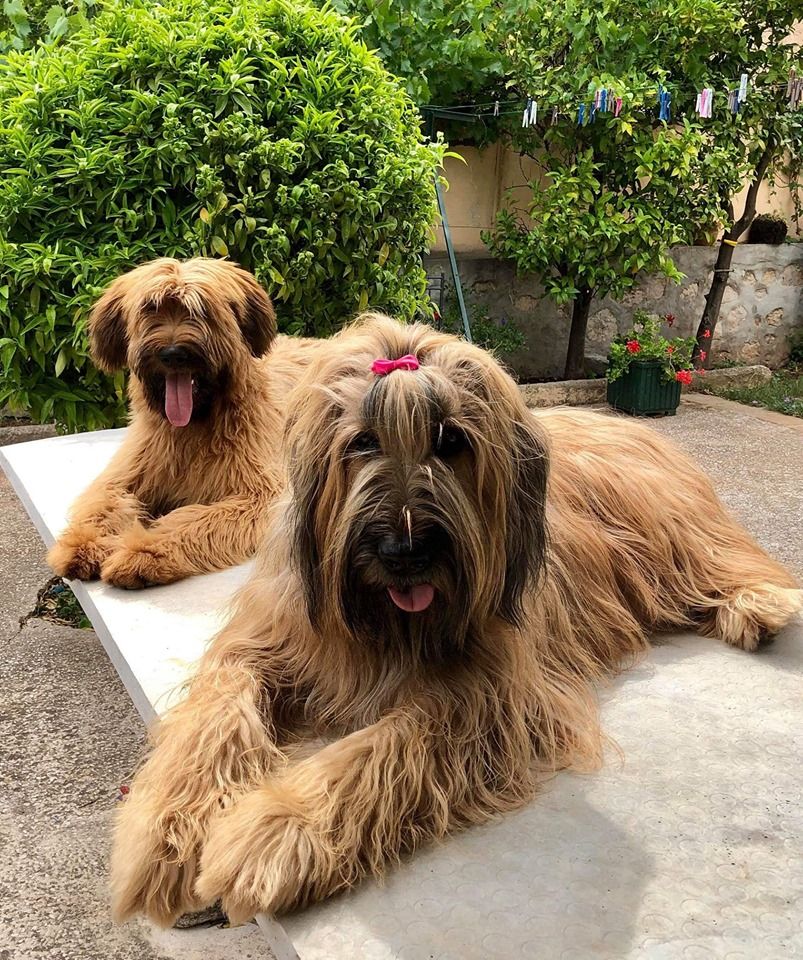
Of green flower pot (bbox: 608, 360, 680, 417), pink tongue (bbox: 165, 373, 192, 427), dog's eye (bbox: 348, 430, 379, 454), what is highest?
dog's eye (bbox: 348, 430, 379, 454)

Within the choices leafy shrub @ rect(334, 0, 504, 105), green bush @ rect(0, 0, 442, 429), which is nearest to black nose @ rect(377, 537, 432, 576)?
green bush @ rect(0, 0, 442, 429)

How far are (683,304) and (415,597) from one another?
8143 millimetres

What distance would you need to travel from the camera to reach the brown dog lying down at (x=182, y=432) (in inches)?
127

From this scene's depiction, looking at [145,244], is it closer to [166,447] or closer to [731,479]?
[166,447]

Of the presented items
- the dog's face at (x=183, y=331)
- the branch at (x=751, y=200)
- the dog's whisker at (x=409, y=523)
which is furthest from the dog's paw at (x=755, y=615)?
the branch at (x=751, y=200)

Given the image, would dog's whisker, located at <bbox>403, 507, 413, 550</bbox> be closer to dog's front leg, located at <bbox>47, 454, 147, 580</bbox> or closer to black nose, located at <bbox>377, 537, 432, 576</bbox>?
black nose, located at <bbox>377, 537, 432, 576</bbox>

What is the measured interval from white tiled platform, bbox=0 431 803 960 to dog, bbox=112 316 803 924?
3.0 inches

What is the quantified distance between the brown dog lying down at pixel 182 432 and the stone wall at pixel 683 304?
16.0ft

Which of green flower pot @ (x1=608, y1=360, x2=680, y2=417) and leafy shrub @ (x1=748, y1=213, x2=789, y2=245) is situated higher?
leafy shrub @ (x1=748, y1=213, x2=789, y2=245)

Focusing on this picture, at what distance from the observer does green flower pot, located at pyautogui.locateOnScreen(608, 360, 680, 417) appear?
7.67 m

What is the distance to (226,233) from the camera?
14.2 ft

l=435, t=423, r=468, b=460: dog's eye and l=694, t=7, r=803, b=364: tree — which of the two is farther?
l=694, t=7, r=803, b=364: tree

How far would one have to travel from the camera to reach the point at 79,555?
10.5ft

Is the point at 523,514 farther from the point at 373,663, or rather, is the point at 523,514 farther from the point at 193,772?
the point at 193,772
